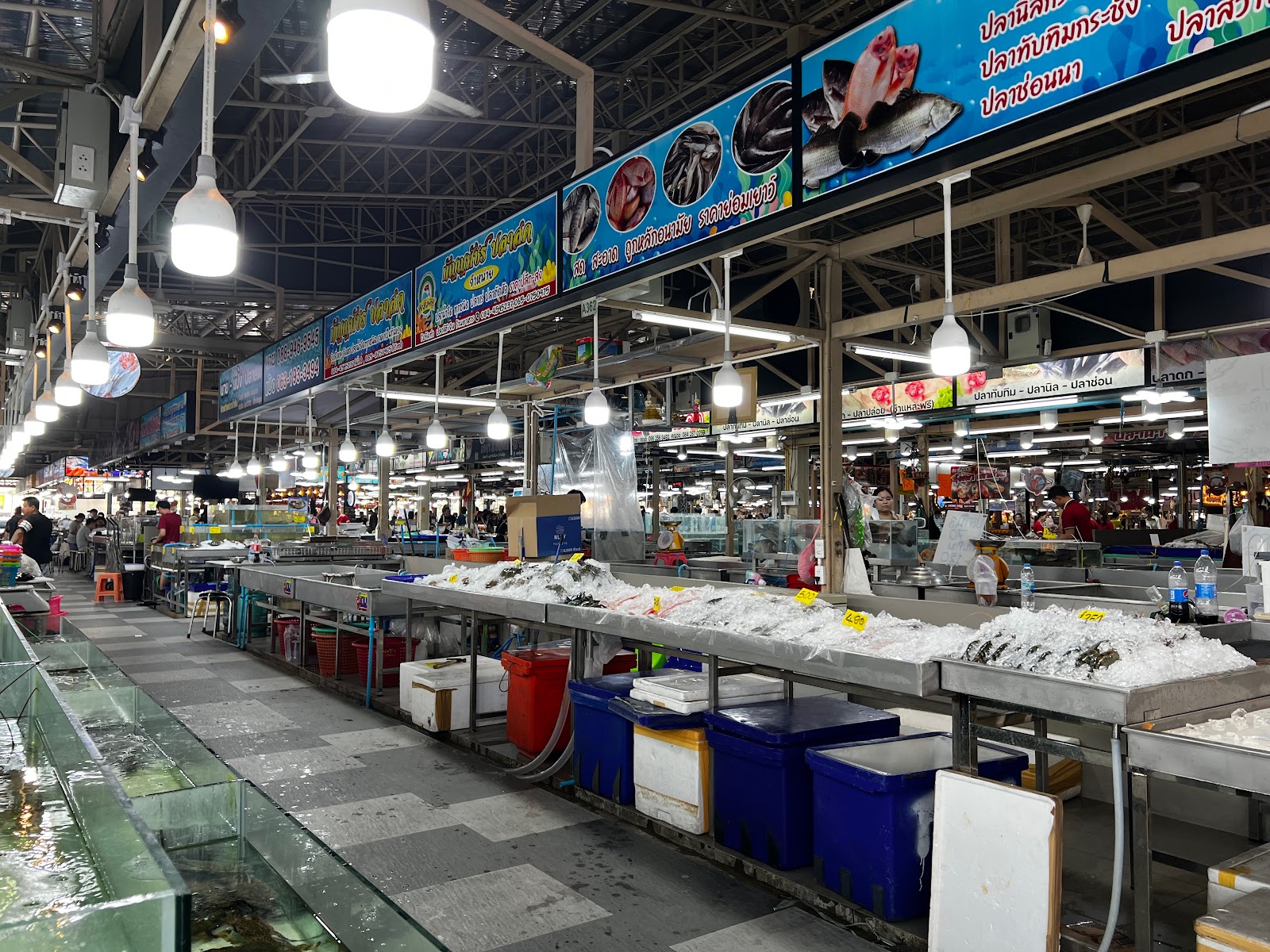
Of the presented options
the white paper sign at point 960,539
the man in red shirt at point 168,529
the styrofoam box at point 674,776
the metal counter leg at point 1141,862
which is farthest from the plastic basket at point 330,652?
the man in red shirt at point 168,529

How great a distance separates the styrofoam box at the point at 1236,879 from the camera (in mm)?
2426

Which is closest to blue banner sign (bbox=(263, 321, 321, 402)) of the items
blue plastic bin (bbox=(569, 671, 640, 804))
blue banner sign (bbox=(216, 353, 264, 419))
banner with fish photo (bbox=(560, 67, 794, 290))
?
blue banner sign (bbox=(216, 353, 264, 419))

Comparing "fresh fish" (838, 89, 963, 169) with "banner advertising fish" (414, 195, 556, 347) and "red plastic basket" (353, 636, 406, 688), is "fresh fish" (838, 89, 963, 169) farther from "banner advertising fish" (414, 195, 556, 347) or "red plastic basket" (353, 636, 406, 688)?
"red plastic basket" (353, 636, 406, 688)

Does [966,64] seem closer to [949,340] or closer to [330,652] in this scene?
[949,340]

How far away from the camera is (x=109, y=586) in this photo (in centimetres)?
1708

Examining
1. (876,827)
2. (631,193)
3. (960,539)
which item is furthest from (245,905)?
(960,539)

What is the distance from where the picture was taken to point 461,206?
13.7 m

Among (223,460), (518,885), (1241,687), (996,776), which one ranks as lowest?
(518,885)

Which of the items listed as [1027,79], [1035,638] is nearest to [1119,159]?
[1027,79]

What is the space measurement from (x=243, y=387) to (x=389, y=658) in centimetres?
670

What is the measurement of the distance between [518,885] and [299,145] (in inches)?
420

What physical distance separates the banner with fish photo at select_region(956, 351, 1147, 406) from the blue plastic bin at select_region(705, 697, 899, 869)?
22.8 ft

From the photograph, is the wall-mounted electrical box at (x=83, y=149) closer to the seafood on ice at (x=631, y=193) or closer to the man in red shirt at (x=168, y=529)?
the seafood on ice at (x=631, y=193)

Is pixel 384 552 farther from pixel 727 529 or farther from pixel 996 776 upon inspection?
pixel 996 776
